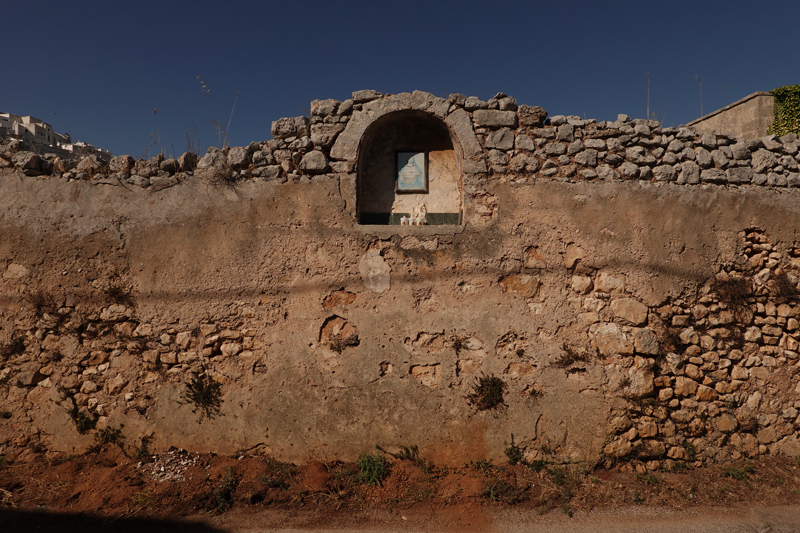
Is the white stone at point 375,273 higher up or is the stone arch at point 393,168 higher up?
the stone arch at point 393,168

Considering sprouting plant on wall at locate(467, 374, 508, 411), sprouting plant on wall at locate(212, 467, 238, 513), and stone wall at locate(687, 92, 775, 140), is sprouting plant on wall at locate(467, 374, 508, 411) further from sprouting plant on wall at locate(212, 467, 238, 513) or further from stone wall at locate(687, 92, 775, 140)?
stone wall at locate(687, 92, 775, 140)

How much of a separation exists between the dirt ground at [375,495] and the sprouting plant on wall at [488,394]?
52cm

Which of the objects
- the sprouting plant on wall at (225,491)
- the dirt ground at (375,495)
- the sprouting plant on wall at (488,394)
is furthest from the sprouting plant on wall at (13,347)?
the sprouting plant on wall at (488,394)

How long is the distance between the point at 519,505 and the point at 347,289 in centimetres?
230

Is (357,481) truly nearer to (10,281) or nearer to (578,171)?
(578,171)

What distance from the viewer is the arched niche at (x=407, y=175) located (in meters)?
4.34

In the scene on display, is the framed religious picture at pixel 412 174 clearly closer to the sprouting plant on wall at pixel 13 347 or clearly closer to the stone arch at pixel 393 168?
the stone arch at pixel 393 168

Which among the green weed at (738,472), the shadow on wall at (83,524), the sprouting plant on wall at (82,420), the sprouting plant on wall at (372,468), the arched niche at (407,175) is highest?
the arched niche at (407,175)

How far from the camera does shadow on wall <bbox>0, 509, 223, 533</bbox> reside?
9.83ft

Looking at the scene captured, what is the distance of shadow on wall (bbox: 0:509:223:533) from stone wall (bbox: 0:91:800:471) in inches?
26.9

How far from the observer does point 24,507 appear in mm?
3197

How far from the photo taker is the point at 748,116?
5570mm

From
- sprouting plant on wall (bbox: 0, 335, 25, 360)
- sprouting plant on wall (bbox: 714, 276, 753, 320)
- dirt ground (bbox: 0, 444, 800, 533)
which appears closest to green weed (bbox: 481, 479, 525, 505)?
dirt ground (bbox: 0, 444, 800, 533)

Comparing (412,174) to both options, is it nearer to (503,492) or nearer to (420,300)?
(420,300)
